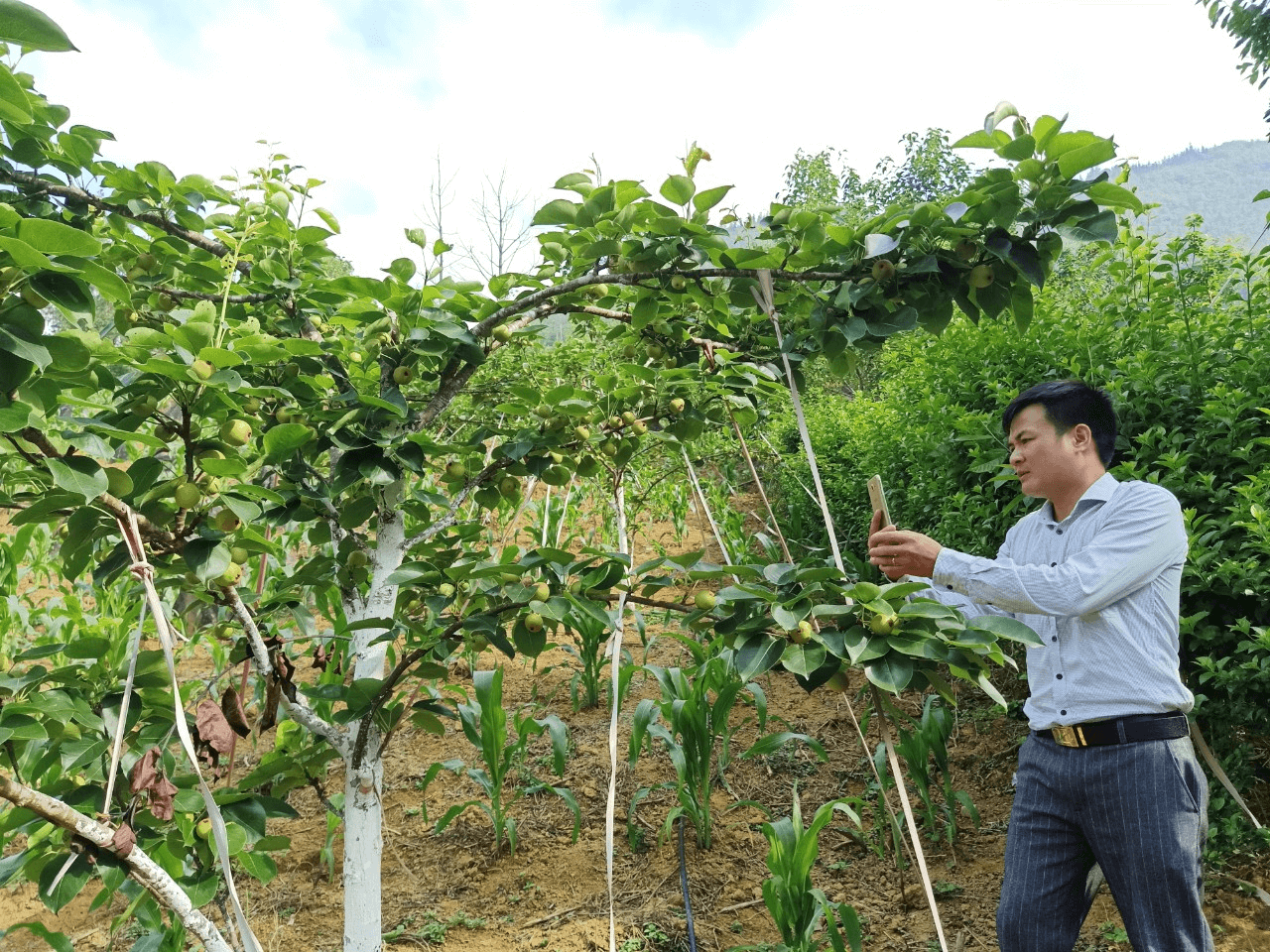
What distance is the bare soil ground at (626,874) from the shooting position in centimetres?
237

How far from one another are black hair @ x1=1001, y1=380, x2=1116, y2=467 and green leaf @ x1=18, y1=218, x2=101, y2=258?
1.77 metres

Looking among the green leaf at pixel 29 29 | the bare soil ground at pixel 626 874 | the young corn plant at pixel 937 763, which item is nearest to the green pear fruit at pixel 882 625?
the green leaf at pixel 29 29

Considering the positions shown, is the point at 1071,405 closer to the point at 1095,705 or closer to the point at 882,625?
the point at 1095,705

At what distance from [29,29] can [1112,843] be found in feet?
6.77

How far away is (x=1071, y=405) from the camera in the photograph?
185 cm

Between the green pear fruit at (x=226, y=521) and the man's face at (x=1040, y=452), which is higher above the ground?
the man's face at (x=1040, y=452)

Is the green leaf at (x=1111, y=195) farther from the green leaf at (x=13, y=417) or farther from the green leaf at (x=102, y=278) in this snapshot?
the green leaf at (x=13, y=417)

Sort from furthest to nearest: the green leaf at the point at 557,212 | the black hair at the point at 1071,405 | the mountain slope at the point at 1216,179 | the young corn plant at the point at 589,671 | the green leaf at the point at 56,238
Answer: the mountain slope at the point at 1216,179 < the young corn plant at the point at 589,671 < the black hair at the point at 1071,405 < the green leaf at the point at 557,212 < the green leaf at the point at 56,238

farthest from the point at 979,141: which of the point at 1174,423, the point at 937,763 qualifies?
the point at 937,763

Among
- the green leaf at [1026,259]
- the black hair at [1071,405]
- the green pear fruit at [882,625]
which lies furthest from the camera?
the black hair at [1071,405]

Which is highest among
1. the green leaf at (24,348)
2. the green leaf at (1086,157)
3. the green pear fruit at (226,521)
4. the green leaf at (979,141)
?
the green leaf at (979,141)

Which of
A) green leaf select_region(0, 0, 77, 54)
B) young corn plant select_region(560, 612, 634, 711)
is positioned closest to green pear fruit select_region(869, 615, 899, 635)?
green leaf select_region(0, 0, 77, 54)

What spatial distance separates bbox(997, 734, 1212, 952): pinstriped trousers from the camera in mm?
1601

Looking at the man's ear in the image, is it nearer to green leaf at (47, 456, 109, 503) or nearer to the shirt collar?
the shirt collar
